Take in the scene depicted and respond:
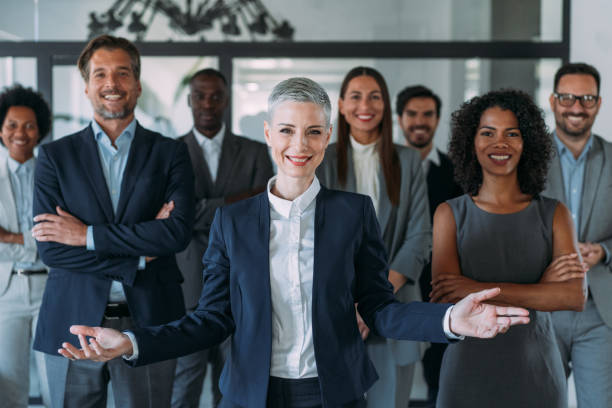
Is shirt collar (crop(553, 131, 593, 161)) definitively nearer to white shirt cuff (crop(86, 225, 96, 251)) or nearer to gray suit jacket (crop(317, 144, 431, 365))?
gray suit jacket (crop(317, 144, 431, 365))

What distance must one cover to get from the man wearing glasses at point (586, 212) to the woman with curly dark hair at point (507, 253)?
0.86 metres

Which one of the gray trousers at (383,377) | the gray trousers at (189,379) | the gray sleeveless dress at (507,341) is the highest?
the gray sleeveless dress at (507,341)

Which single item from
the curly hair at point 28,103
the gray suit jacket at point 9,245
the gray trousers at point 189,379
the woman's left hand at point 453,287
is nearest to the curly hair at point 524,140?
the woman's left hand at point 453,287

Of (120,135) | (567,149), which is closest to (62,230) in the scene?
(120,135)

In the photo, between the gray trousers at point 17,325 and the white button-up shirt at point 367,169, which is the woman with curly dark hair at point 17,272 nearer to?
the gray trousers at point 17,325

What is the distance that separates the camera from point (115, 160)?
2.75 meters

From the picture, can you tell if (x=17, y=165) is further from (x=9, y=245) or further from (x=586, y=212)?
(x=586, y=212)

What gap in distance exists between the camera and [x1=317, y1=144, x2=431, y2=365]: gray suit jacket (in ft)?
9.85

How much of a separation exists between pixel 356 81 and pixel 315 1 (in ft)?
6.04

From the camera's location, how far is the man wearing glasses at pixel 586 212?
3.22m

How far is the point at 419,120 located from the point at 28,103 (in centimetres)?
265

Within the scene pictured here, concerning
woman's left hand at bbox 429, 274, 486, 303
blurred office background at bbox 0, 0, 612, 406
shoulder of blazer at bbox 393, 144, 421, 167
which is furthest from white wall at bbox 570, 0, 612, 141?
woman's left hand at bbox 429, 274, 486, 303

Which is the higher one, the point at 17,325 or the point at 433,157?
the point at 433,157

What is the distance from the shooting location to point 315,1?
15.9 feet
